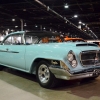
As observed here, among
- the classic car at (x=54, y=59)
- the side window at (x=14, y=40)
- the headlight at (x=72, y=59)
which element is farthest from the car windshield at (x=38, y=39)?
the headlight at (x=72, y=59)

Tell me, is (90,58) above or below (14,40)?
below

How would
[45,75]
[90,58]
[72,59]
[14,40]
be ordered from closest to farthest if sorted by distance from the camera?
[72,59] → [90,58] → [45,75] → [14,40]

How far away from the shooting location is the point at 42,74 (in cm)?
422

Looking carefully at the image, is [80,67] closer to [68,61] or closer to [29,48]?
[68,61]

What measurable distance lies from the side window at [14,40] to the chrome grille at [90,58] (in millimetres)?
2063

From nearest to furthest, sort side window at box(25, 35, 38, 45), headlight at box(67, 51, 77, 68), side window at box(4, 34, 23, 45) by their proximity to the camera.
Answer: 1. headlight at box(67, 51, 77, 68)
2. side window at box(25, 35, 38, 45)
3. side window at box(4, 34, 23, 45)

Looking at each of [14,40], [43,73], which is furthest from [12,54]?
[43,73]

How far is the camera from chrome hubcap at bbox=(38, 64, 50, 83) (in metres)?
4.09

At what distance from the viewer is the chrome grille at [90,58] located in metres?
3.78

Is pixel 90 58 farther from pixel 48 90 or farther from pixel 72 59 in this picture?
pixel 48 90

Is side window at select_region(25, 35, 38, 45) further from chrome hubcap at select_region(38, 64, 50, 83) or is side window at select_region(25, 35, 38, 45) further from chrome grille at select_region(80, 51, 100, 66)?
chrome grille at select_region(80, 51, 100, 66)

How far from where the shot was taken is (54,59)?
371cm

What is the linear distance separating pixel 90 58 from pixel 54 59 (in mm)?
916

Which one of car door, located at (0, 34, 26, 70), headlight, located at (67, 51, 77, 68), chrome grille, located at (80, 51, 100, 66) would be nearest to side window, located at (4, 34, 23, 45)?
car door, located at (0, 34, 26, 70)
